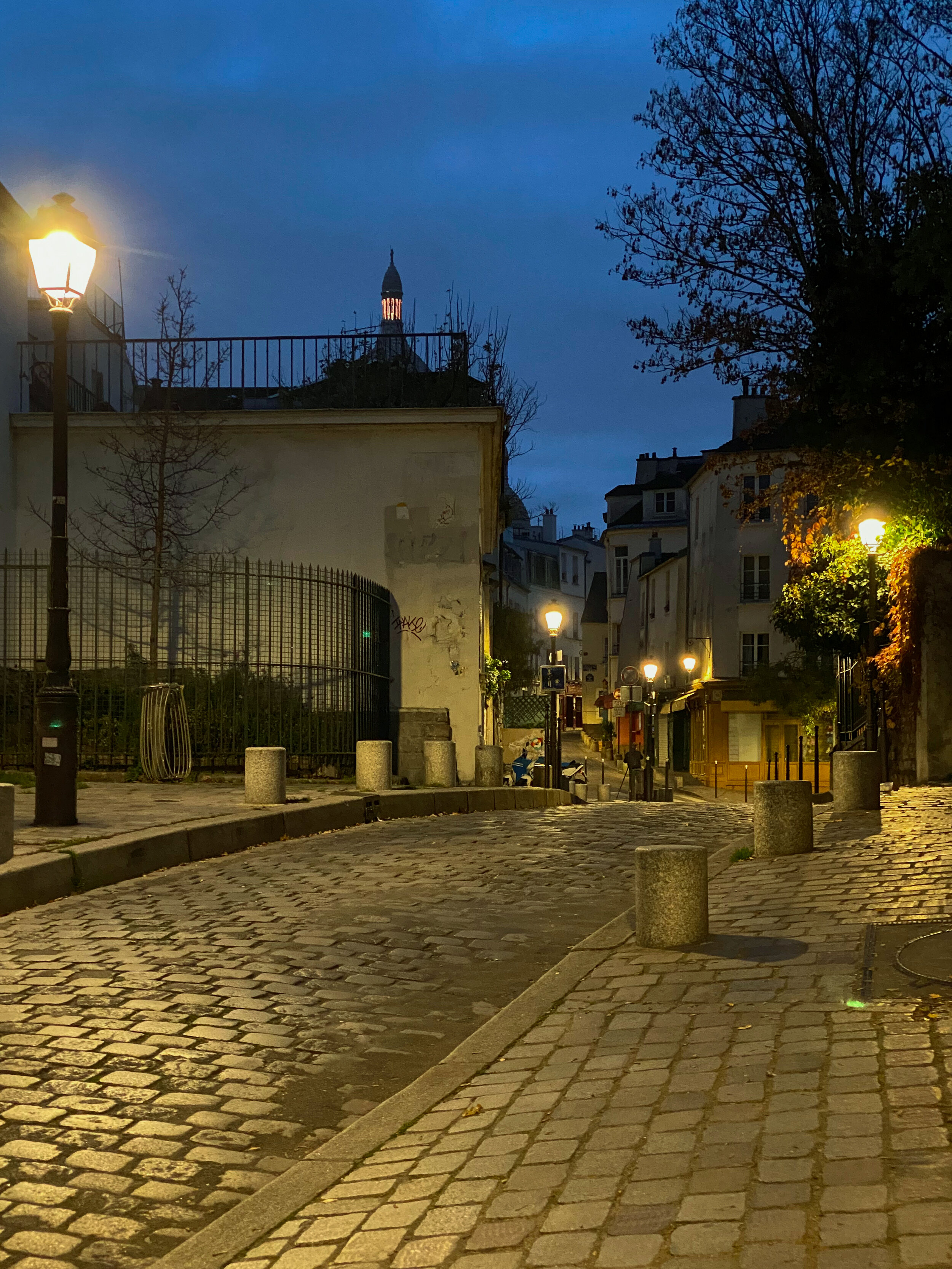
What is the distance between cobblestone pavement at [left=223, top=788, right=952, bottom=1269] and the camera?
318 centimetres

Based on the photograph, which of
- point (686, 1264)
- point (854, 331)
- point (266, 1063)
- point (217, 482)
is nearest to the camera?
point (686, 1264)

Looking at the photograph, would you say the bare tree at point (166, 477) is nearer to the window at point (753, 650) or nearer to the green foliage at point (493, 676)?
the green foliage at point (493, 676)

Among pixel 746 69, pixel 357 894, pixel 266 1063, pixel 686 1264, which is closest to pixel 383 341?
pixel 746 69

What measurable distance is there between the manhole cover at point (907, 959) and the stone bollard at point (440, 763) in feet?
41.6

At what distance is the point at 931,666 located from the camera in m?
17.1

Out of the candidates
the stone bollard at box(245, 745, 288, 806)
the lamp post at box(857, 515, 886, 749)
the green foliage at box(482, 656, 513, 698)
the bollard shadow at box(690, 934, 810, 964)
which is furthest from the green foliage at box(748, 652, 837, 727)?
the bollard shadow at box(690, 934, 810, 964)

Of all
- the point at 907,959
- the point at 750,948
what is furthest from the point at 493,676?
the point at 907,959

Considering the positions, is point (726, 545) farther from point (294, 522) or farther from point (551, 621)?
point (294, 522)

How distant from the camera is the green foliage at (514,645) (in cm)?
4991

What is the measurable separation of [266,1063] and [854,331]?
9.29 m

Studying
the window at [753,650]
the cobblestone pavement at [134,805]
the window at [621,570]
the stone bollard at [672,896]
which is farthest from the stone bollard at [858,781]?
the window at [621,570]

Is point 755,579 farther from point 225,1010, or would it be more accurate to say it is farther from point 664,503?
point 225,1010

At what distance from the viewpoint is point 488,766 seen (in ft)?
71.8

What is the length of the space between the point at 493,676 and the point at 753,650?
21.4m
